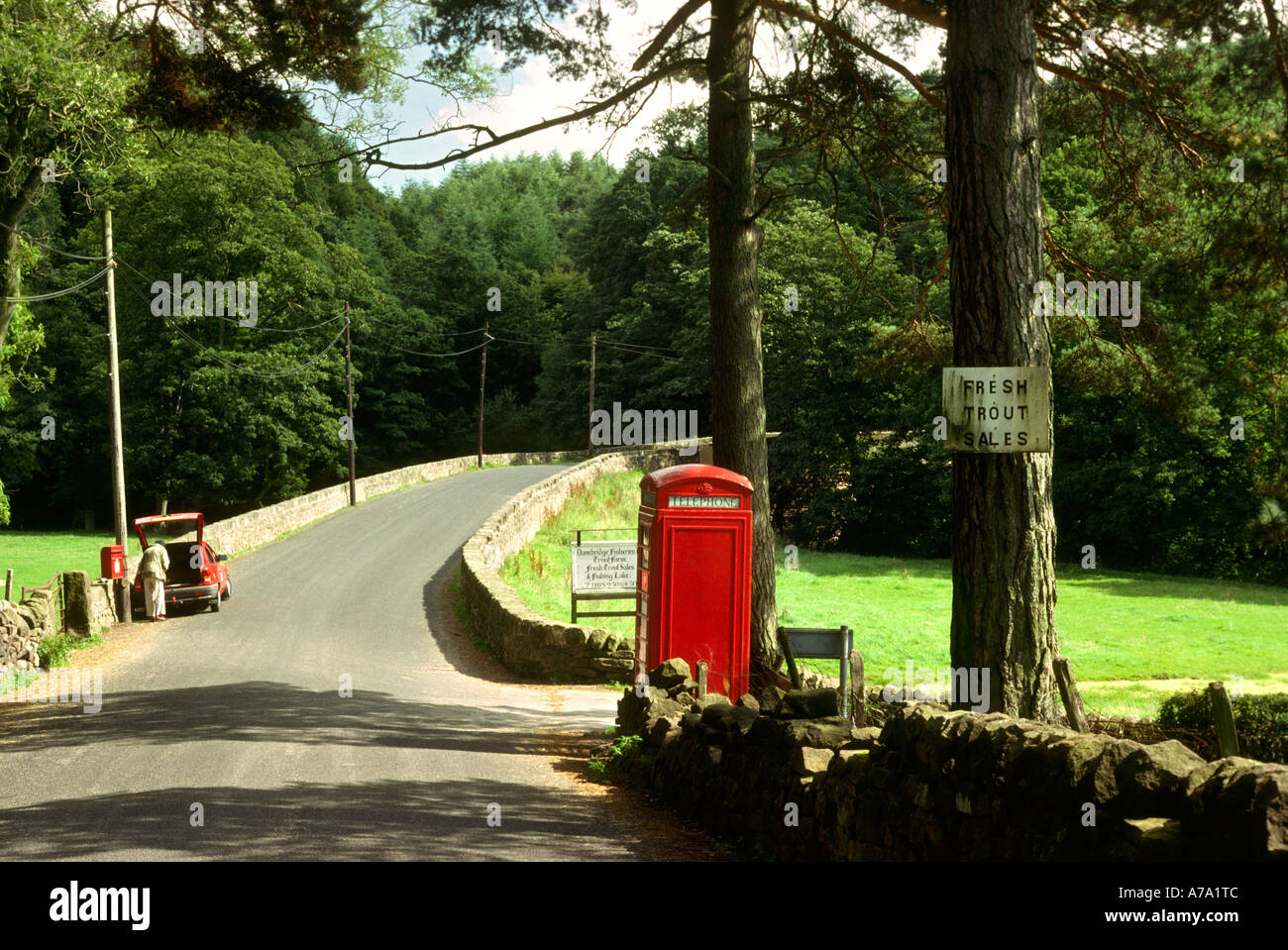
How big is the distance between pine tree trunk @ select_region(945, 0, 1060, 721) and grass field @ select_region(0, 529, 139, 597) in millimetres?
28293

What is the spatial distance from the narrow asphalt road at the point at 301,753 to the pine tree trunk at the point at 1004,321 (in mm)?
2417

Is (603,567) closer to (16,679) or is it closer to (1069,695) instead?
(16,679)

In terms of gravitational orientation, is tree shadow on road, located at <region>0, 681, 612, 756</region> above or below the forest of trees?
below

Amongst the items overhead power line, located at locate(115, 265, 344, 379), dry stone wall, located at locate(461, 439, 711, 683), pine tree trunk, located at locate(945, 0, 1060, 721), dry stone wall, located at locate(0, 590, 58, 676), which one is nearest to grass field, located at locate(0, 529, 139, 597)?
overhead power line, located at locate(115, 265, 344, 379)

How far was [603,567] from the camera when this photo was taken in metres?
17.0

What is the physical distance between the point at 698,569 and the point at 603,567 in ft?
21.9

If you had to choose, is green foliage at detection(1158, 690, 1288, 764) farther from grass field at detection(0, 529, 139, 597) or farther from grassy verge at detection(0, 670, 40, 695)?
grass field at detection(0, 529, 139, 597)

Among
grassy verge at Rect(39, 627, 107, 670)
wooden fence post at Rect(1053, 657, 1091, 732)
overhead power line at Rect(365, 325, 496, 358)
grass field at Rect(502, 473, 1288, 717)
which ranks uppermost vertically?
overhead power line at Rect(365, 325, 496, 358)

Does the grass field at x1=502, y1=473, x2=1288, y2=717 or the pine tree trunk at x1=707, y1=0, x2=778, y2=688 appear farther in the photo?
the grass field at x1=502, y1=473, x2=1288, y2=717

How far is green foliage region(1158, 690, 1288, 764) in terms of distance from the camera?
9.49 meters

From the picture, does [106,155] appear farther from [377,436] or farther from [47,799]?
[377,436]

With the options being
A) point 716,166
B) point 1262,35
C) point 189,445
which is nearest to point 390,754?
point 716,166

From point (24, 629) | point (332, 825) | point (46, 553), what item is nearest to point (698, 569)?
point (332, 825)

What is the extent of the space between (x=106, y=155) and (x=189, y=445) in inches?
1491
